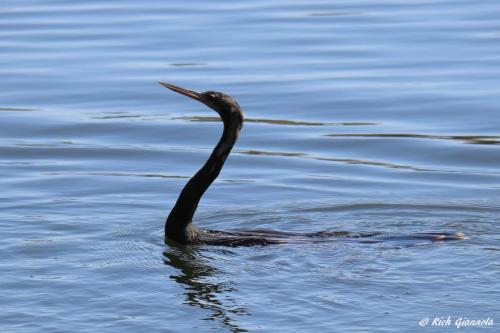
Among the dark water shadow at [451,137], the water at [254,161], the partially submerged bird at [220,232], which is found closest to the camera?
the water at [254,161]

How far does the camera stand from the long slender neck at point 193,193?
11.7 meters

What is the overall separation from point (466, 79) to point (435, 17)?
4.58 m

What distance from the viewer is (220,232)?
38.9ft

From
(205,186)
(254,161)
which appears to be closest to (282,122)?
(254,161)

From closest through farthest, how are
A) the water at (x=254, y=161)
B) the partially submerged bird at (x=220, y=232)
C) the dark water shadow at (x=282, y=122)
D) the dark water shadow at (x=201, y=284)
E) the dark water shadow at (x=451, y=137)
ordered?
the dark water shadow at (x=201, y=284), the water at (x=254, y=161), the partially submerged bird at (x=220, y=232), the dark water shadow at (x=451, y=137), the dark water shadow at (x=282, y=122)

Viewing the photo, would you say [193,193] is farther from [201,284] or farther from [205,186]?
[201,284]

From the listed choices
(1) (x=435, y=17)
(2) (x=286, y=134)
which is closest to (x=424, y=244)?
(2) (x=286, y=134)

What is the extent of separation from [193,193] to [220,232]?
0.40 meters

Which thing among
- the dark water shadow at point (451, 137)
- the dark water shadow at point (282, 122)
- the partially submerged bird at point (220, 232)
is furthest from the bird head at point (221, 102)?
the dark water shadow at point (282, 122)

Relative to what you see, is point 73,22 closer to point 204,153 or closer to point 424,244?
point 204,153

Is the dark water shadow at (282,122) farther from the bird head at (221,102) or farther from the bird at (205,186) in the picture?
the bird head at (221,102)

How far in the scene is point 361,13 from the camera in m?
24.0

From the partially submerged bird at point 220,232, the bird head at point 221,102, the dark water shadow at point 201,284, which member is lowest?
the dark water shadow at point 201,284

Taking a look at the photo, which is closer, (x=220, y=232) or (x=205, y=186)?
(x=220, y=232)
